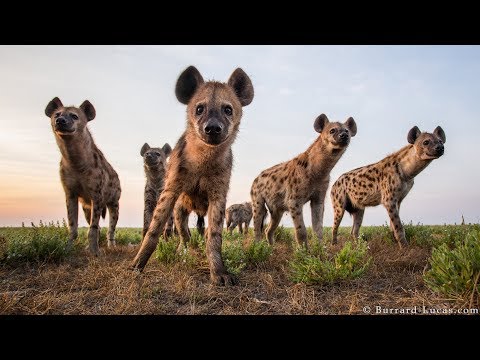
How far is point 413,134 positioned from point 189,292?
18.4 ft

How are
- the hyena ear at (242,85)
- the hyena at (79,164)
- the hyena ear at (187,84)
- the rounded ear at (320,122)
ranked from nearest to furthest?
the hyena ear at (187,84) → the hyena ear at (242,85) → the hyena at (79,164) → the rounded ear at (320,122)

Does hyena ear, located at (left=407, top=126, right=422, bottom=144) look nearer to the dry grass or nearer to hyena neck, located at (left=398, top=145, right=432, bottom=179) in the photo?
hyena neck, located at (left=398, top=145, right=432, bottom=179)

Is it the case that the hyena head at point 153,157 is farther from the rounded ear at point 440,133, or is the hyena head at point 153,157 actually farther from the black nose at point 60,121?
the rounded ear at point 440,133

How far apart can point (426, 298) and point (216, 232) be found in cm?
206

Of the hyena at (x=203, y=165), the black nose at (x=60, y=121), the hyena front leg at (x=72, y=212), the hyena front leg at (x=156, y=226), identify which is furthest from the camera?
the hyena front leg at (x=72, y=212)

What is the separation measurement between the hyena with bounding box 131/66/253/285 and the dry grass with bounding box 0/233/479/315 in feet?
1.06

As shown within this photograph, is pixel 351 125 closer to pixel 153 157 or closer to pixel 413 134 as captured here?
pixel 413 134

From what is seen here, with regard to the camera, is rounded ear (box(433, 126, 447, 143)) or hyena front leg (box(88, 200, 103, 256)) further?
rounded ear (box(433, 126, 447, 143))

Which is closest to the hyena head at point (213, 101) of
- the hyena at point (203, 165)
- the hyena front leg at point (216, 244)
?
the hyena at point (203, 165)

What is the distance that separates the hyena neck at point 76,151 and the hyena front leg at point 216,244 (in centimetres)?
281

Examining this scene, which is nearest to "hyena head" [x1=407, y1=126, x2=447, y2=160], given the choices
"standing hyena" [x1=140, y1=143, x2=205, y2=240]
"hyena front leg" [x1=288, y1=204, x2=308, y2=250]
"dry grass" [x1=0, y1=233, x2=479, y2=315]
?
"hyena front leg" [x1=288, y1=204, x2=308, y2=250]

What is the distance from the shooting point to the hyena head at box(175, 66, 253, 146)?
3772 mm

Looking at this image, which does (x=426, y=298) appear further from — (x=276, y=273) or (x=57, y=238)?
(x=57, y=238)

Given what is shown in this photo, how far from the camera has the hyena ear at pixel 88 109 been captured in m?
6.33
